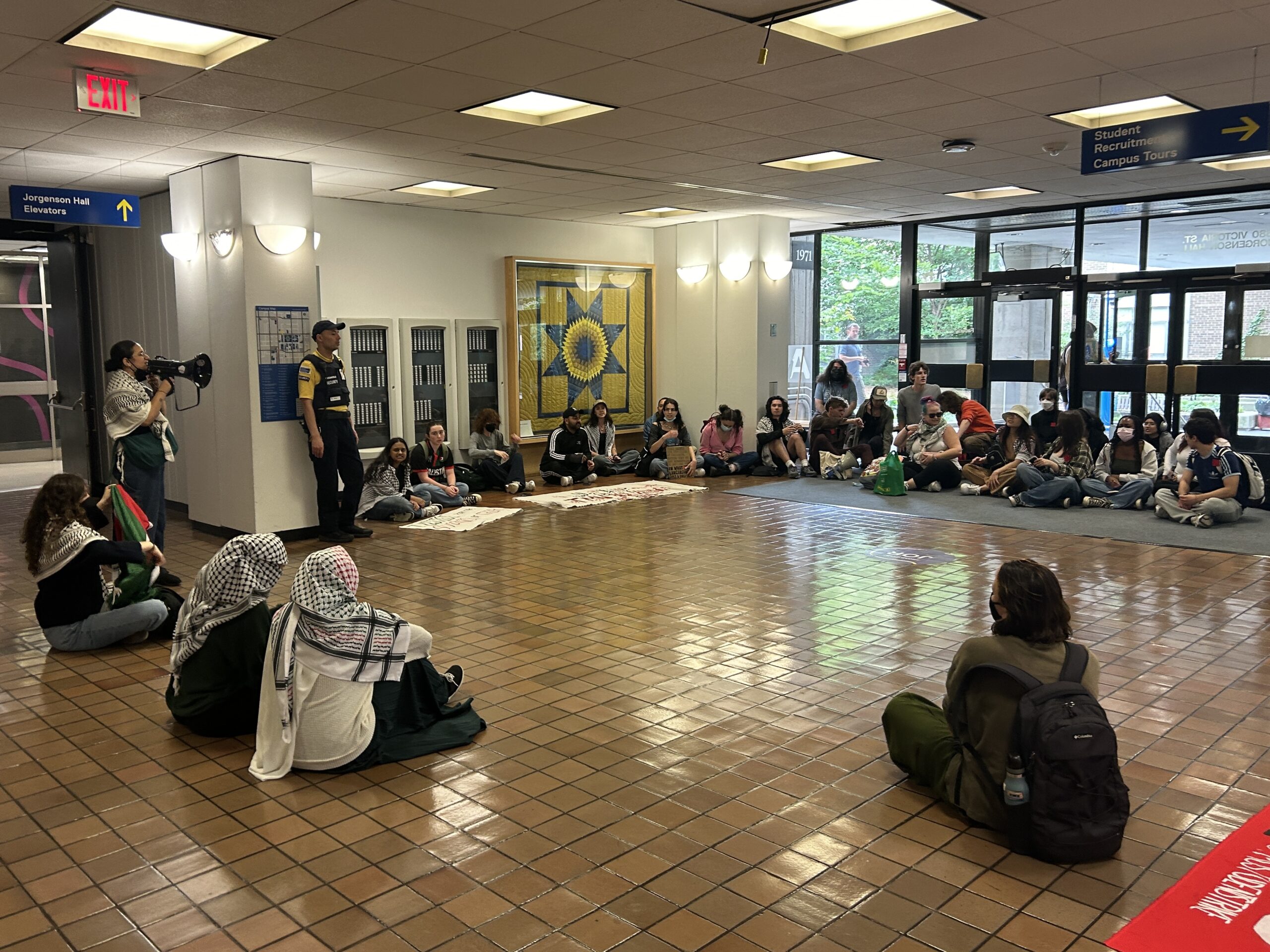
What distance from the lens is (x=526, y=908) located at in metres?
3.04

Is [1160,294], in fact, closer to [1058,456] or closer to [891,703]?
[1058,456]

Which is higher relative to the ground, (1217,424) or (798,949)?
(1217,424)

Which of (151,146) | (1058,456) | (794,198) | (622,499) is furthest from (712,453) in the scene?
(151,146)

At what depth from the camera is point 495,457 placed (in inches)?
458

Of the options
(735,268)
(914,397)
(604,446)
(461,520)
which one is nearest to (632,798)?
(461,520)

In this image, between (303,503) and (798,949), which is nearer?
(798,949)

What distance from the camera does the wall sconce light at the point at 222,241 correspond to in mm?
8565

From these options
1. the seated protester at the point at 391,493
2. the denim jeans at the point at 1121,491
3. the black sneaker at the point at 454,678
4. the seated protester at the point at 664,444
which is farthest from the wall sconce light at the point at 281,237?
the denim jeans at the point at 1121,491

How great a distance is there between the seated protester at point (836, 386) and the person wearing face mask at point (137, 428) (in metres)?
8.64

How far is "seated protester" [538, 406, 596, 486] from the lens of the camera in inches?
480

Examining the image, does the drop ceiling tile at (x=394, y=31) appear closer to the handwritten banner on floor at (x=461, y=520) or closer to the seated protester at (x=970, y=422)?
the handwritten banner on floor at (x=461, y=520)

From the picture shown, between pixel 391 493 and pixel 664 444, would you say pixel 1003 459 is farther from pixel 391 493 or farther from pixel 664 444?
pixel 391 493

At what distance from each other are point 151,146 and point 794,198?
6.76m

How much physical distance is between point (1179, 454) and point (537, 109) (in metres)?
6.78
